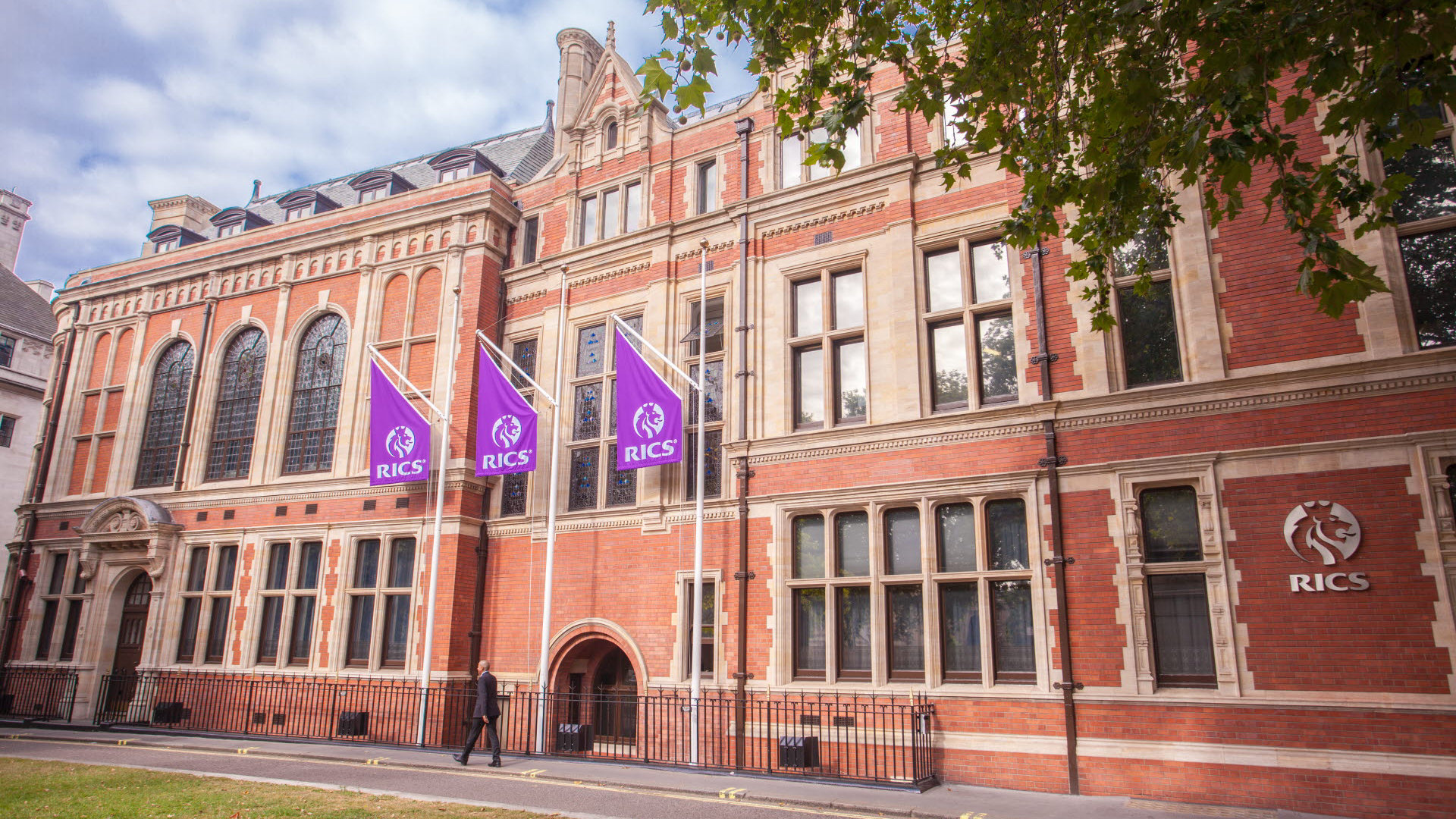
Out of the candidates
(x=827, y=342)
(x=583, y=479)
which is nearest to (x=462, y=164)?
(x=583, y=479)

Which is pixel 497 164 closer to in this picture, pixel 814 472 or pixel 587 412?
pixel 587 412

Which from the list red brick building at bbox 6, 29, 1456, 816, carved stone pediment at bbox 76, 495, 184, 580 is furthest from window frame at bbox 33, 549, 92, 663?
carved stone pediment at bbox 76, 495, 184, 580

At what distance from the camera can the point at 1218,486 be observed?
39.7ft

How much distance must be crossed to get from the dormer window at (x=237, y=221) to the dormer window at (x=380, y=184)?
3.69m

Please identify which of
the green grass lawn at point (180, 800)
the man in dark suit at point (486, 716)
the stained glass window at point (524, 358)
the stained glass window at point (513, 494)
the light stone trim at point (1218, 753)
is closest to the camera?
the green grass lawn at point (180, 800)

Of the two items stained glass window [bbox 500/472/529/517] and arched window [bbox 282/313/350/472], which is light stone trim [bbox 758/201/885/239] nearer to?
stained glass window [bbox 500/472/529/517]

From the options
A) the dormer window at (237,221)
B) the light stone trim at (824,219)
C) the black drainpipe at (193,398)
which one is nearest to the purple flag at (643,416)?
the light stone trim at (824,219)

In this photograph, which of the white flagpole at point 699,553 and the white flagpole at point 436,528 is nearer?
the white flagpole at point 699,553

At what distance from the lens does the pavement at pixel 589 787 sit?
413 inches

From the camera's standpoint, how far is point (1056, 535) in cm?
1296

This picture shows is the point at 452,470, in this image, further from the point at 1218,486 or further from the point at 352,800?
the point at 1218,486

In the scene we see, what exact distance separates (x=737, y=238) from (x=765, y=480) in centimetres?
505

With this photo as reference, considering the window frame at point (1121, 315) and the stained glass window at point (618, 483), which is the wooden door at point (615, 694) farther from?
the window frame at point (1121, 315)

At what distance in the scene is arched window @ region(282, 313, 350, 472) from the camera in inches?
859
